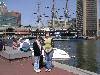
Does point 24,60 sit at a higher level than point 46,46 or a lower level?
lower

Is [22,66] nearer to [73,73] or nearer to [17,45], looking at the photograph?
[73,73]

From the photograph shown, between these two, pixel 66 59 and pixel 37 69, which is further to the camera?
pixel 66 59

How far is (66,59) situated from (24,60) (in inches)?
582

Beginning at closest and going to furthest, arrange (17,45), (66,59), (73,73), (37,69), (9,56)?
1. (73,73)
2. (37,69)
3. (9,56)
4. (17,45)
5. (66,59)

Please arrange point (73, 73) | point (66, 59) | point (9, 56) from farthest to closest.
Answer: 1. point (66, 59)
2. point (9, 56)
3. point (73, 73)

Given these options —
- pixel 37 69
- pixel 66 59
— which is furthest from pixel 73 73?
pixel 66 59

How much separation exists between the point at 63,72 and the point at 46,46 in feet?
5.77

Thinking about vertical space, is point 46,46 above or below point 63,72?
above

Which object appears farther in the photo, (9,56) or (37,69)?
(9,56)

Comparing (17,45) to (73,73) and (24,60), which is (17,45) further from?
(73,73)

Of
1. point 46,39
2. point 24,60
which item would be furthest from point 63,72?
point 24,60

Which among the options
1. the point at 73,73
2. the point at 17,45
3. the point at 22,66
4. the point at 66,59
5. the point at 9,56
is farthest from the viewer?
the point at 66,59

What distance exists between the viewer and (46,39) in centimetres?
1762

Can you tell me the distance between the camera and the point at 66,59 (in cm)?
3684
